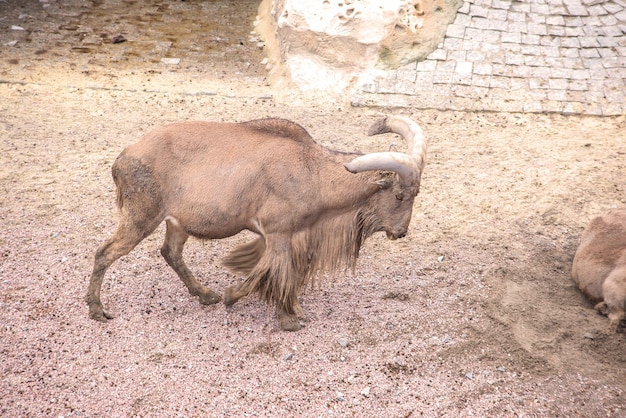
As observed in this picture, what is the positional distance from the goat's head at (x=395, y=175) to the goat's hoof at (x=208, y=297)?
5.48ft

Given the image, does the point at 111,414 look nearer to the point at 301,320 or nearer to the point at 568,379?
the point at 301,320

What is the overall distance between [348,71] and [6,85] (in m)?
5.70

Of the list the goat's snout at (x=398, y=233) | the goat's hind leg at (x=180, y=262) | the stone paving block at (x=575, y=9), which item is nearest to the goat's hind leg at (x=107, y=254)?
the goat's hind leg at (x=180, y=262)

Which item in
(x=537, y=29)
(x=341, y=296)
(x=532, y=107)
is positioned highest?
(x=537, y=29)

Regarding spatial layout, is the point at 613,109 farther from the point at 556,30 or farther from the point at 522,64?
the point at 556,30

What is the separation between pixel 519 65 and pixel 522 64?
0.18 ft

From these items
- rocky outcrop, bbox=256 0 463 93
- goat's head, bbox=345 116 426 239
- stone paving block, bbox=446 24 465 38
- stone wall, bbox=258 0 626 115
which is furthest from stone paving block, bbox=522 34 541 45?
goat's head, bbox=345 116 426 239

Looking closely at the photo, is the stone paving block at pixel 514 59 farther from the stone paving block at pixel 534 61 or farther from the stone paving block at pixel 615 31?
the stone paving block at pixel 615 31

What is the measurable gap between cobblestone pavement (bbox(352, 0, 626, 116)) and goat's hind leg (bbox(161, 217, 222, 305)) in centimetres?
529

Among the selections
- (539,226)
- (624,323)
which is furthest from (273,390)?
(539,226)

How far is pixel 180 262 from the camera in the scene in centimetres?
571

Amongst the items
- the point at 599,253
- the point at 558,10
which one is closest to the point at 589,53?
the point at 558,10

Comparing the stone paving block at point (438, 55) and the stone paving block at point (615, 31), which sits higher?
the stone paving block at point (615, 31)

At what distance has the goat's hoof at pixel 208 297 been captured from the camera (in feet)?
18.9
